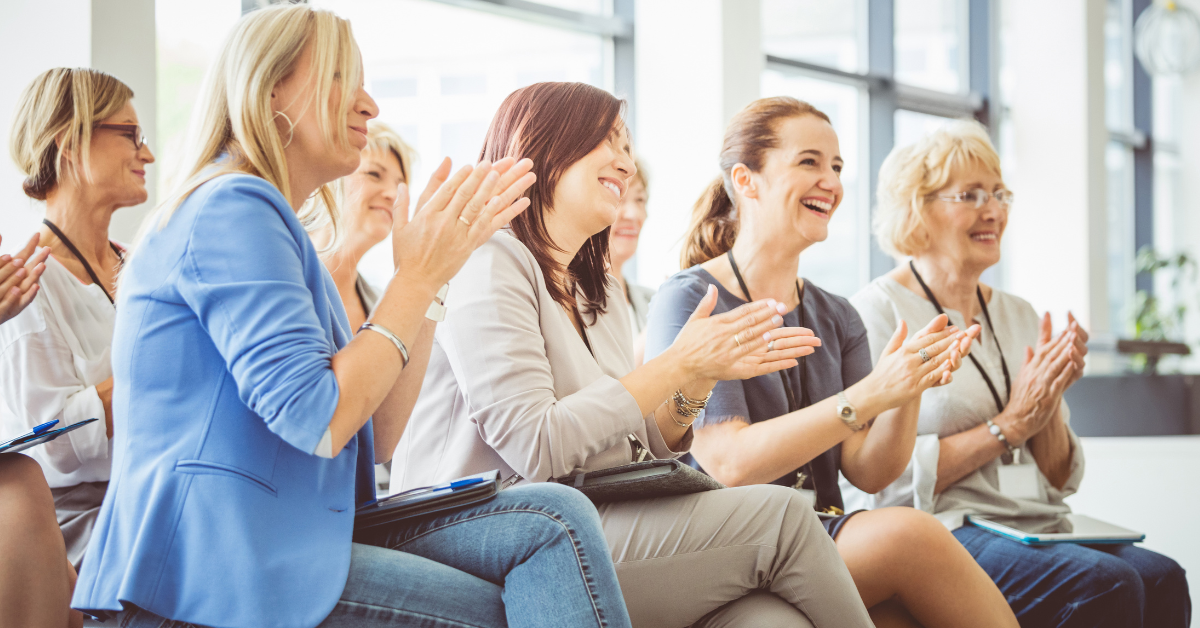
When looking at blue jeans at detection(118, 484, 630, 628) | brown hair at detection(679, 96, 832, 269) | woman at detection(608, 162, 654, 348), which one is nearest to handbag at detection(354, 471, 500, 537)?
blue jeans at detection(118, 484, 630, 628)

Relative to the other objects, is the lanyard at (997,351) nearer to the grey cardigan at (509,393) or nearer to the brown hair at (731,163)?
the brown hair at (731,163)

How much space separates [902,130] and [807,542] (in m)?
5.37

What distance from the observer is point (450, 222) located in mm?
1195

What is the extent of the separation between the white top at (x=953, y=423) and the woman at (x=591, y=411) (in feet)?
2.60

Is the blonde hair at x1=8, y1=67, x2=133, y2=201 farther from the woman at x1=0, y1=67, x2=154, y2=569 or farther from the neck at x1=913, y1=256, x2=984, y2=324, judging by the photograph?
the neck at x1=913, y1=256, x2=984, y2=324

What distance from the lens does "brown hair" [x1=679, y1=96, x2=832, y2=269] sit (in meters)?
2.18

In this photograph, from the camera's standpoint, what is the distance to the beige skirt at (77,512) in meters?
1.72

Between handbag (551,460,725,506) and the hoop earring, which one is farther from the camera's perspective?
handbag (551,460,725,506)

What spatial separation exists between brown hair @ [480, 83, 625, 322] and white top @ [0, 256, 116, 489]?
83 centimetres

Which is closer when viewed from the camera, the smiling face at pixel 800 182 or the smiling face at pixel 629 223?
the smiling face at pixel 800 182

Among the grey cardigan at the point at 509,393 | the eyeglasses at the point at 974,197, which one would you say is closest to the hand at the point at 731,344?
the grey cardigan at the point at 509,393

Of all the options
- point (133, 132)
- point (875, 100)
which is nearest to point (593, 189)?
point (133, 132)

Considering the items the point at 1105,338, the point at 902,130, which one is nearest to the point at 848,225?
the point at 902,130

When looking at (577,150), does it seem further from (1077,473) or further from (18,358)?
(1077,473)
